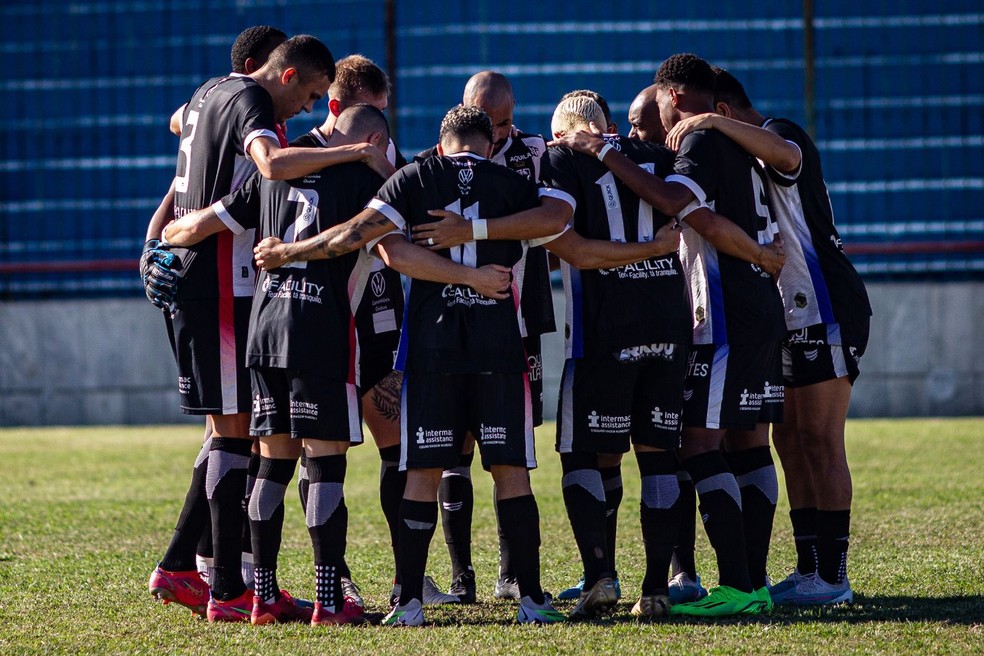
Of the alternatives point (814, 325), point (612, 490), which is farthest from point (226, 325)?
point (814, 325)

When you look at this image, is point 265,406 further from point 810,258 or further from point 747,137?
point 810,258

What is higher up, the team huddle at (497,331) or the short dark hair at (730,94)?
the short dark hair at (730,94)

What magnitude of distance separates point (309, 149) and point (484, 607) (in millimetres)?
2068

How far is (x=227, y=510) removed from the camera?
5367 millimetres

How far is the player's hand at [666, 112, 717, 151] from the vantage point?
546 centimetres

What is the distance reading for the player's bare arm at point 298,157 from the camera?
5113mm

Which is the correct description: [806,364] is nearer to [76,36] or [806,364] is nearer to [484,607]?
[484,607]

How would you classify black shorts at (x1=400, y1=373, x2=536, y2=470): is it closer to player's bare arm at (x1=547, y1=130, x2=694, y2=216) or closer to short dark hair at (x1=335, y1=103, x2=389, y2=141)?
player's bare arm at (x1=547, y1=130, x2=694, y2=216)

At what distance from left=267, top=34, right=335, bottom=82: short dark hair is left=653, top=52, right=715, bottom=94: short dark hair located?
148 centimetres

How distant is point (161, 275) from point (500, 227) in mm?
1478

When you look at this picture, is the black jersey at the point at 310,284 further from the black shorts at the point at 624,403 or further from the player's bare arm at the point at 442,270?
the black shorts at the point at 624,403

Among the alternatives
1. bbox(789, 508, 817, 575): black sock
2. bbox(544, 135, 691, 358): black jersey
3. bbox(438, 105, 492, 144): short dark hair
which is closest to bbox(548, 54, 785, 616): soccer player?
bbox(544, 135, 691, 358): black jersey

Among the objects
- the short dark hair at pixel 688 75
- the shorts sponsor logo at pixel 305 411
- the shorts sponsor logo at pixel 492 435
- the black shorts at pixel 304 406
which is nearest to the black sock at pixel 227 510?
the black shorts at pixel 304 406

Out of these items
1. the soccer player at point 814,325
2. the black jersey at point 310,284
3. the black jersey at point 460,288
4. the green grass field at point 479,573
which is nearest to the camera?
the green grass field at point 479,573
